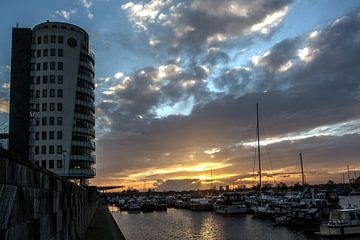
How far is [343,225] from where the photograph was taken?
5075 centimetres

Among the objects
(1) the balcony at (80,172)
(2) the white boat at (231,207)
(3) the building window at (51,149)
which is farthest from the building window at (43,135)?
(2) the white boat at (231,207)

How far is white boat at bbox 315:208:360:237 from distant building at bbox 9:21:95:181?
64.8m

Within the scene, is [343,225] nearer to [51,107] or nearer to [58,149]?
[58,149]

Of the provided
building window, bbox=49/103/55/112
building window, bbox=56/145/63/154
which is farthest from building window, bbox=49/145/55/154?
building window, bbox=49/103/55/112

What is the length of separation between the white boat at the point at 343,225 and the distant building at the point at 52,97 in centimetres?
6479

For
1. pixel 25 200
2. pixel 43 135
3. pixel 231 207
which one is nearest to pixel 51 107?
pixel 43 135

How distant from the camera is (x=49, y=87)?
103062 mm

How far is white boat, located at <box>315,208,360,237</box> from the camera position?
50.6 m

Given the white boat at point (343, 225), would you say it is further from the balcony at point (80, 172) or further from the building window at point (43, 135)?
the building window at point (43, 135)

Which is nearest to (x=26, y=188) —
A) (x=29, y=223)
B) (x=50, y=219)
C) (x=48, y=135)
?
(x=29, y=223)

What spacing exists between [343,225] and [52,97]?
74.1 meters

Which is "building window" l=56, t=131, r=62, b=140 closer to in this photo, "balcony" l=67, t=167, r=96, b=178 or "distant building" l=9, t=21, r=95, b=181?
"distant building" l=9, t=21, r=95, b=181

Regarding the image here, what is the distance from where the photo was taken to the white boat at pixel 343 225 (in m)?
50.6

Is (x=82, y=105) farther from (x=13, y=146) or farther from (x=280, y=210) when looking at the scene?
(x=280, y=210)
